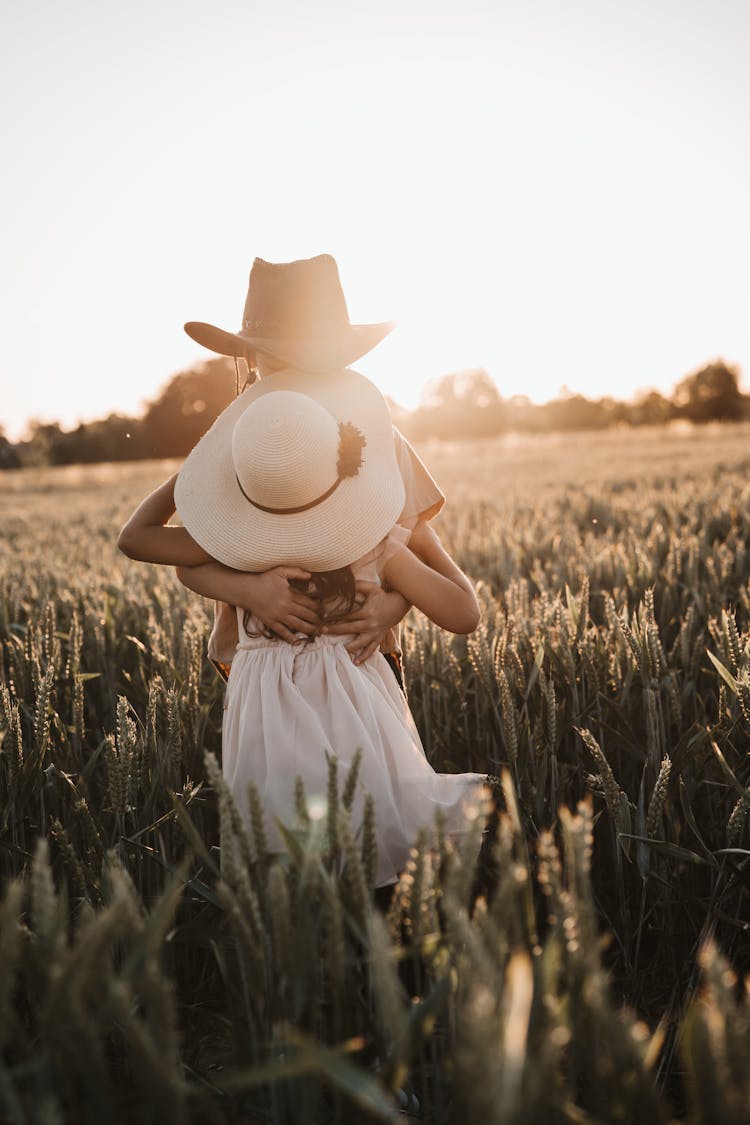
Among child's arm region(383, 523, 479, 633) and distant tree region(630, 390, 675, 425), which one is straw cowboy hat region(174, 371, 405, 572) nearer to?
child's arm region(383, 523, 479, 633)

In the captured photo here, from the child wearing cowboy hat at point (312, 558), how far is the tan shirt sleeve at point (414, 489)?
10 cm

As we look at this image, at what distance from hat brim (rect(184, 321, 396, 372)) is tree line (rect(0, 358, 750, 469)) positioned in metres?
48.5

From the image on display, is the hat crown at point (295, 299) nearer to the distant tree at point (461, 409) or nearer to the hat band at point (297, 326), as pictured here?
the hat band at point (297, 326)

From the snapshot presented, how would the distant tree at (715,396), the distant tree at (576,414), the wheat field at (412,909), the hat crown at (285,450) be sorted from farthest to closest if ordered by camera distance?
the distant tree at (715,396)
the distant tree at (576,414)
the hat crown at (285,450)
the wheat field at (412,909)

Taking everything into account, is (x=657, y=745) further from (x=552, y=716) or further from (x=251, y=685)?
(x=251, y=685)

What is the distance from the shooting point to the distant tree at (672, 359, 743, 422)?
6044 cm

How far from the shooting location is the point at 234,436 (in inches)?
53.0

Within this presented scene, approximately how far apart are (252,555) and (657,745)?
36.1 inches

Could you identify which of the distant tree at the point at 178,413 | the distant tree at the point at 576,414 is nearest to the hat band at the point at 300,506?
the distant tree at the point at 178,413

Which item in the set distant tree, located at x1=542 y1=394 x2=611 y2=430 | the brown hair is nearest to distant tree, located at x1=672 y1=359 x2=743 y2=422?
distant tree, located at x1=542 y1=394 x2=611 y2=430

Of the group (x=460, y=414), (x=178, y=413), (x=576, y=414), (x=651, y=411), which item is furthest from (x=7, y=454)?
(x=651, y=411)

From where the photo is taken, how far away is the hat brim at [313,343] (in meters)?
1.50

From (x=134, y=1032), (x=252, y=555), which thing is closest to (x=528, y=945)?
(x=134, y=1032)

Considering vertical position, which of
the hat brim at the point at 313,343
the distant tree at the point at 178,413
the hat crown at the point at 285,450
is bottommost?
the hat crown at the point at 285,450
